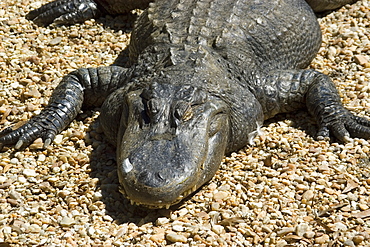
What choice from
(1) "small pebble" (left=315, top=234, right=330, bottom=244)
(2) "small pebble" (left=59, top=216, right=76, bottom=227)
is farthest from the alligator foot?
(2) "small pebble" (left=59, top=216, right=76, bottom=227)

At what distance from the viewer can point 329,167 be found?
4.77 metres

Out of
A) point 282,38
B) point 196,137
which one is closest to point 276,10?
point 282,38

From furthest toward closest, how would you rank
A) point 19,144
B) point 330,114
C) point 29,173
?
point 330,114 < point 19,144 < point 29,173

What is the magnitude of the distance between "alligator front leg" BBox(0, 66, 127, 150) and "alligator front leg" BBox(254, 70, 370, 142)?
4.36 feet

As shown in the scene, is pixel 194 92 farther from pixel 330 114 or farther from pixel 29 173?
pixel 29 173

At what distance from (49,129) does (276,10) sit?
2.52 metres

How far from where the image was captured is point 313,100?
213 inches

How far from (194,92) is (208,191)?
76cm

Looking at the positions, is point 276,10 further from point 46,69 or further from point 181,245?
point 181,245

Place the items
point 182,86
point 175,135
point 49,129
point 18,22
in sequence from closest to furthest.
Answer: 1. point 175,135
2. point 182,86
3. point 49,129
4. point 18,22

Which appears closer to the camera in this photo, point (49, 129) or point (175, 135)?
point (175, 135)

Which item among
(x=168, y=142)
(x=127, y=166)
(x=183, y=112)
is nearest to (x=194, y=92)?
(x=183, y=112)

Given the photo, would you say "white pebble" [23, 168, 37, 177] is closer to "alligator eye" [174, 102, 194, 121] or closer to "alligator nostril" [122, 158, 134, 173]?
"alligator nostril" [122, 158, 134, 173]

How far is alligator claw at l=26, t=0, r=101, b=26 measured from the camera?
23.0 feet
